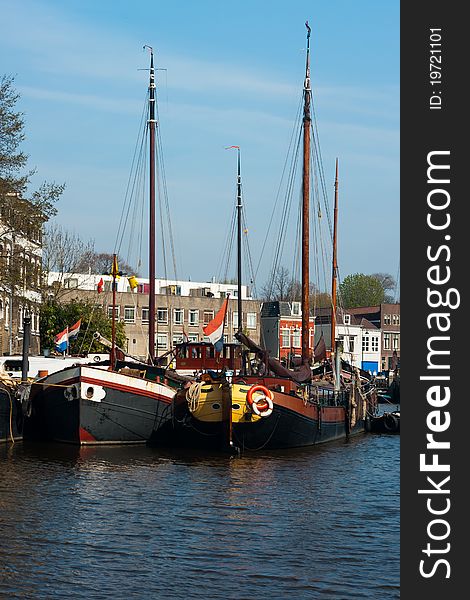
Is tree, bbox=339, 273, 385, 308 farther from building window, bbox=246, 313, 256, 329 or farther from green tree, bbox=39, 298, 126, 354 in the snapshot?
green tree, bbox=39, 298, 126, 354

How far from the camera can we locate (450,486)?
1330cm

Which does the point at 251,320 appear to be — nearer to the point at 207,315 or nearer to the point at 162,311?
the point at 207,315

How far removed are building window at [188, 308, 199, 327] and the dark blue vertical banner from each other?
2958 inches

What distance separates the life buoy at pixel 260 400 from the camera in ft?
103

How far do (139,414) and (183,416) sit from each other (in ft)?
4.97

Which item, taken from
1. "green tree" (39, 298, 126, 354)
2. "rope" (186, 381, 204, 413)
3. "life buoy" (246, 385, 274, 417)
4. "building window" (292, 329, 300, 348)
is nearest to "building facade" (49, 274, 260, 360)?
"building window" (292, 329, 300, 348)

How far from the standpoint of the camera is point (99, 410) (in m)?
32.6

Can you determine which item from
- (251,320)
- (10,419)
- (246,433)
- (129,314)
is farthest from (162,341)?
(246,433)

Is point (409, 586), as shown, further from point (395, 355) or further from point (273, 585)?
point (395, 355)

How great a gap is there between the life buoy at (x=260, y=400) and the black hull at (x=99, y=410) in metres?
3.91

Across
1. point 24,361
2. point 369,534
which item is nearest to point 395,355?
point 24,361

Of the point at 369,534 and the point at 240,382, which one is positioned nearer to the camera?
the point at 369,534

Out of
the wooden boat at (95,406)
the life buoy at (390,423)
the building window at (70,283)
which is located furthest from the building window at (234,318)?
the wooden boat at (95,406)

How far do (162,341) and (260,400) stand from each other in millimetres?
54285
